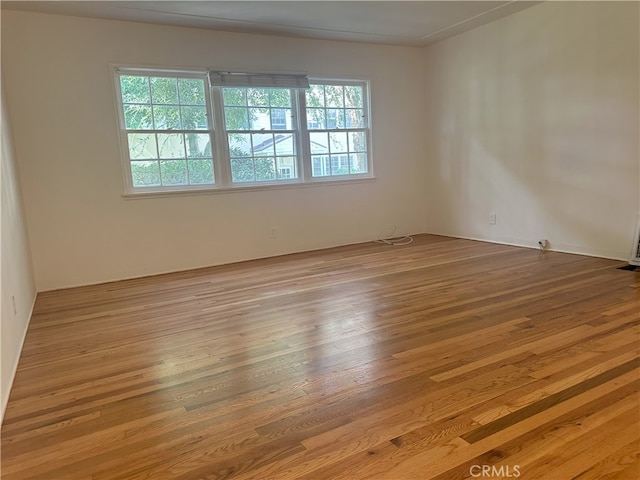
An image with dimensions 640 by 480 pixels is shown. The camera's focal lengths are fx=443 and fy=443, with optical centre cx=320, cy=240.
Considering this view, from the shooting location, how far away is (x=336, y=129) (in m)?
5.73

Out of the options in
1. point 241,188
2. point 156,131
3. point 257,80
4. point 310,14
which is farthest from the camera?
point 241,188

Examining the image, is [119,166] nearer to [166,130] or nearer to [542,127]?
[166,130]

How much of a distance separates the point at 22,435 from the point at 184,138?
354 centimetres

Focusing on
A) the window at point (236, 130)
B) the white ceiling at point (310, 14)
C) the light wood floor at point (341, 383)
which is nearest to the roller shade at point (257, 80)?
the window at point (236, 130)

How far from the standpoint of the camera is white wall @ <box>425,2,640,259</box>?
413 centimetres

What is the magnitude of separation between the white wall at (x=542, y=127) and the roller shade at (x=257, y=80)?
79.0 inches

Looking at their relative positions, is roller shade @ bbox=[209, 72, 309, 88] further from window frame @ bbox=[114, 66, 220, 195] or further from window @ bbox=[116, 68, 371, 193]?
window frame @ bbox=[114, 66, 220, 195]

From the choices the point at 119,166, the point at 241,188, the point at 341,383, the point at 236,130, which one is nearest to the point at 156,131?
the point at 119,166

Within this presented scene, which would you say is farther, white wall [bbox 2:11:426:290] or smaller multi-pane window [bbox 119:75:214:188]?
smaller multi-pane window [bbox 119:75:214:188]

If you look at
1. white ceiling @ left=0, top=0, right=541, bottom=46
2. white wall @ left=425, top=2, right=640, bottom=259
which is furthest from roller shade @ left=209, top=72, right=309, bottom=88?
white wall @ left=425, top=2, right=640, bottom=259

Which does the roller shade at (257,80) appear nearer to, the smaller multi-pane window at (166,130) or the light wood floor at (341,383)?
the smaller multi-pane window at (166,130)

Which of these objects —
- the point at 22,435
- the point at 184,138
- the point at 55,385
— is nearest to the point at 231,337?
the point at 55,385

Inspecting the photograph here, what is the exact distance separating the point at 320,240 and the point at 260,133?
4.99 ft

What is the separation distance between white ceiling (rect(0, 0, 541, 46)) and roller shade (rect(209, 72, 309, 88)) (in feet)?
1.51
